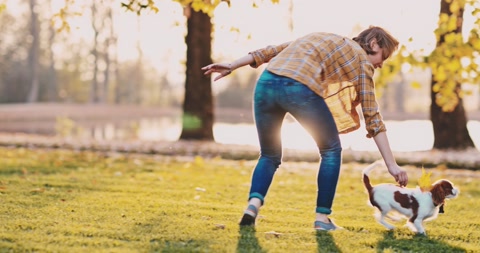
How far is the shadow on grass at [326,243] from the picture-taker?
3961 mm

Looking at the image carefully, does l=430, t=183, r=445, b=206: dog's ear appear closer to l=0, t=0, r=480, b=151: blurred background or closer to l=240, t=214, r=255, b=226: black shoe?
l=240, t=214, r=255, b=226: black shoe

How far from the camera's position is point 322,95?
4.21 meters

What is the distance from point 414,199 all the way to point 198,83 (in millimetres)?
11085

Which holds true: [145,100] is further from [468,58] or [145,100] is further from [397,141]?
[468,58]

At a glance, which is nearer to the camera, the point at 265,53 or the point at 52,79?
the point at 265,53

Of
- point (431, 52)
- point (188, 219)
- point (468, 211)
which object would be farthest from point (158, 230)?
point (431, 52)

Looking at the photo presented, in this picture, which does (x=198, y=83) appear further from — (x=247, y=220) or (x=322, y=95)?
(x=322, y=95)

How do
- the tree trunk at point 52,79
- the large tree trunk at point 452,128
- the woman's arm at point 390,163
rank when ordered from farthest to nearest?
1. the tree trunk at point 52,79
2. the large tree trunk at point 452,128
3. the woman's arm at point 390,163

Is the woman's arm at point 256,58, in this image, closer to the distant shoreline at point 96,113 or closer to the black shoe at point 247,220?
the black shoe at point 247,220

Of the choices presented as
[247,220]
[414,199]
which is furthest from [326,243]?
[414,199]

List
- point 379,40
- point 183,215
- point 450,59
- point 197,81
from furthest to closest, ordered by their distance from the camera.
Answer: point 197,81 → point 450,59 → point 183,215 → point 379,40

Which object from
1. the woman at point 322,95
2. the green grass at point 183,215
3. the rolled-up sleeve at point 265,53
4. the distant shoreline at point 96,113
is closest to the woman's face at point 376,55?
the woman at point 322,95

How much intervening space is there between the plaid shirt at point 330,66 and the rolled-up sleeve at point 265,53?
0.19 metres

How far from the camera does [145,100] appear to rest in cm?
6325
